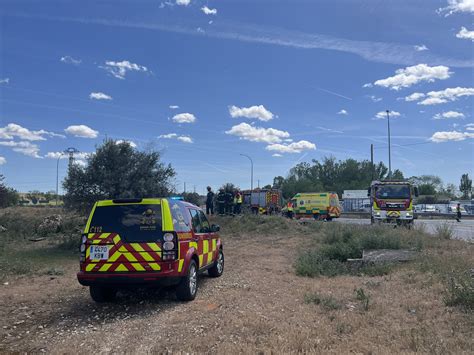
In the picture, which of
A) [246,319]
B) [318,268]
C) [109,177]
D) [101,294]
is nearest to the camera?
[246,319]

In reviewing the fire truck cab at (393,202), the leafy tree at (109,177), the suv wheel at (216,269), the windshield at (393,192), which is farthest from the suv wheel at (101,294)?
the windshield at (393,192)

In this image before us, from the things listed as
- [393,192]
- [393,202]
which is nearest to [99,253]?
[393,202]

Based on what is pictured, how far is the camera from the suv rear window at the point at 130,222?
22.5 feet

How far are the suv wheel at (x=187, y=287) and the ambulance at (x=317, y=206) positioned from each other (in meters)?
28.4

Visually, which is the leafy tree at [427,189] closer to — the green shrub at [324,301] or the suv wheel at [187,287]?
the green shrub at [324,301]

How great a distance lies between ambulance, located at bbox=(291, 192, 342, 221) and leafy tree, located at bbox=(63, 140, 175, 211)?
66.4 ft

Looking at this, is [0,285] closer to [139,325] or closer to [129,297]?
Answer: [129,297]

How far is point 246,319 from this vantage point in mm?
5883

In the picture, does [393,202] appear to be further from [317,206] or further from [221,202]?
[317,206]

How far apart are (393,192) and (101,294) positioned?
716 inches

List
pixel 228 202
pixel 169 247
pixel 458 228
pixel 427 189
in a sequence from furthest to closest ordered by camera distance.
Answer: pixel 427 189 < pixel 228 202 < pixel 458 228 < pixel 169 247

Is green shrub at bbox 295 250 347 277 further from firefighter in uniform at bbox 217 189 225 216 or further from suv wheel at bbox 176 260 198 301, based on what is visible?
firefighter in uniform at bbox 217 189 225 216

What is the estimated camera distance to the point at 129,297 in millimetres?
7934

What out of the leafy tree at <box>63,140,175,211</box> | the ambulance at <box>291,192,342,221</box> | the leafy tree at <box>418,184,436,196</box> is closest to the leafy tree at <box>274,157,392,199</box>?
the leafy tree at <box>418,184,436,196</box>
